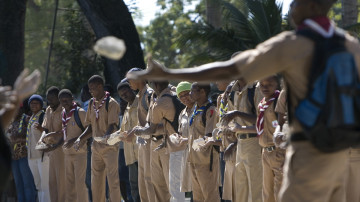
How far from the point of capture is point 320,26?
5230 mm

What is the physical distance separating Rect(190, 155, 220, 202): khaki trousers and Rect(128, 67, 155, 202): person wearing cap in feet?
4.44

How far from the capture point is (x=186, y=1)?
46156mm

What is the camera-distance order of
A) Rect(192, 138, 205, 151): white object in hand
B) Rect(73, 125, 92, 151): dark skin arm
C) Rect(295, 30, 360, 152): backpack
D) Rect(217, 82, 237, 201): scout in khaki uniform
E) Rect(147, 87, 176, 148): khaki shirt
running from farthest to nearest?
Rect(73, 125, 92, 151): dark skin arm < Rect(147, 87, 176, 148): khaki shirt < Rect(192, 138, 205, 151): white object in hand < Rect(217, 82, 237, 201): scout in khaki uniform < Rect(295, 30, 360, 152): backpack

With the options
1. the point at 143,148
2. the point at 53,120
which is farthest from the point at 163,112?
the point at 53,120

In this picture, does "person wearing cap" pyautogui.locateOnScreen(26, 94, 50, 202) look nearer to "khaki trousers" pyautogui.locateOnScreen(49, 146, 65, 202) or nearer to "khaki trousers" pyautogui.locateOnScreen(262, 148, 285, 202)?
"khaki trousers" pyautogui.locateOnScreen(49, 146, 65, 202)

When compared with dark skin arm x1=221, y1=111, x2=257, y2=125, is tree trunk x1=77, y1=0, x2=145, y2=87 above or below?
above

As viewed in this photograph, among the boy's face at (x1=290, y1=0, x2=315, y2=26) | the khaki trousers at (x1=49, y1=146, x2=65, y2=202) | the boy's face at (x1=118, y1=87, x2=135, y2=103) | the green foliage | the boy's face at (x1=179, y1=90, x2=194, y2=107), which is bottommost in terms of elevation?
the khaki trousers at (x1=49, y1=146, x2=65, y2=202)

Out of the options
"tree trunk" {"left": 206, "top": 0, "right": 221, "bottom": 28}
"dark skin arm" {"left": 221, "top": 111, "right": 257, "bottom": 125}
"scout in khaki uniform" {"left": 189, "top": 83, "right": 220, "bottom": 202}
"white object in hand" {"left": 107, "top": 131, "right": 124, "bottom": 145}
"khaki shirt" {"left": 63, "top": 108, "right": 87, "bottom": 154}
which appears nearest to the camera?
"dark skin arm" {"left": 221, "top": 111, "right": 257, "bottom": 125}

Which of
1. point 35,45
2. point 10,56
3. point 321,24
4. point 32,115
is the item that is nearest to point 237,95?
point 321,24

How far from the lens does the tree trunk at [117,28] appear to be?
18.9m

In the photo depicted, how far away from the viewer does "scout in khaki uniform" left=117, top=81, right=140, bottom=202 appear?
39.6 ft

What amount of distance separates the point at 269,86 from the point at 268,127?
47cm

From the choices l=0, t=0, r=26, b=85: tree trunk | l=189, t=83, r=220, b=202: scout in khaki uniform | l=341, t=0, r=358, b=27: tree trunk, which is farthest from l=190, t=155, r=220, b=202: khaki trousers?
l=0, t=0, r=26, b=85: tree trunk

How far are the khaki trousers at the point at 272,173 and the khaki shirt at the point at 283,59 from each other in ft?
10.7
